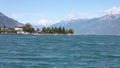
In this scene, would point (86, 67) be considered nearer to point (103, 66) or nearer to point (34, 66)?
point (103, 66)

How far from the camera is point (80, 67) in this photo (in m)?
55.9

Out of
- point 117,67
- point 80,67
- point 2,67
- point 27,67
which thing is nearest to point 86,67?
point 80,67

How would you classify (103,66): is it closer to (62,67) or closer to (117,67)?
(117,67)

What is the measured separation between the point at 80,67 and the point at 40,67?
240 inches

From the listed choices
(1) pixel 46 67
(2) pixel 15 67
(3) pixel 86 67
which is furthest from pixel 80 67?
(2) pixel 15 67

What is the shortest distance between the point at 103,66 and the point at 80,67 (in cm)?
375

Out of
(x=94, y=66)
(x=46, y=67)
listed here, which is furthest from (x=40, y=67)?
(x=94, y=66)

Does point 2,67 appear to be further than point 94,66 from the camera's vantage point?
No

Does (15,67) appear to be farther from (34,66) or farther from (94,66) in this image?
(94,66)

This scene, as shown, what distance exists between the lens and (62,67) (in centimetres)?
5516

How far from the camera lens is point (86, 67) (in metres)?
56.0

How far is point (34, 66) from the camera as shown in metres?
56.6

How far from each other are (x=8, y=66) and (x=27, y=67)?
9.66 feet

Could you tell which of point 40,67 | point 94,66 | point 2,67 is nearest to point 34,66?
point 40,67
